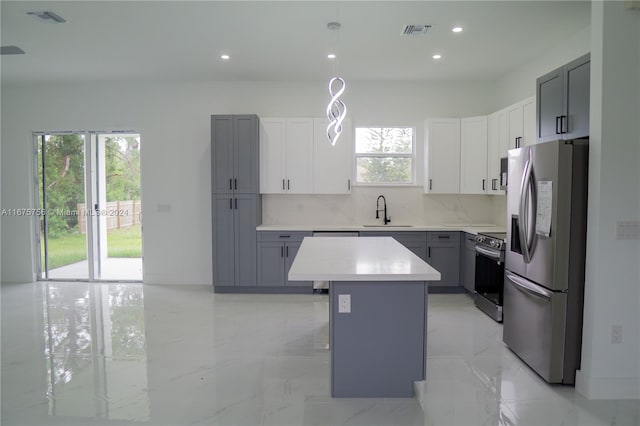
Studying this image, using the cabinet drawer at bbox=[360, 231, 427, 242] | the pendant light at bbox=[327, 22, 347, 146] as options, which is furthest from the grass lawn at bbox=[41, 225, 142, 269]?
the pendant light at bbox=[327, 22, 347, 146]

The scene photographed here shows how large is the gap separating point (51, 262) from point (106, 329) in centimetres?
304

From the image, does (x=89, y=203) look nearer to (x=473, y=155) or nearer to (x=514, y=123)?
(x=473, y=155)

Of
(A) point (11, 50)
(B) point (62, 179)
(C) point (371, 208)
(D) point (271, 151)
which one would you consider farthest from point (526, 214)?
(B) point (62, 179)

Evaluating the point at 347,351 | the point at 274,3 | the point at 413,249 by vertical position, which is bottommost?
the point at 347,351

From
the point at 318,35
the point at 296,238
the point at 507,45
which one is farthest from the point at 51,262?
the point at 507,45

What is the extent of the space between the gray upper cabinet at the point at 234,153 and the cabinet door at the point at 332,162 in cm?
85

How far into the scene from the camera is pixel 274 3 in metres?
3.37

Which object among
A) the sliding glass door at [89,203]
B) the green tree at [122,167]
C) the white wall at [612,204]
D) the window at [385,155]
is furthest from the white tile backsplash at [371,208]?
the white wall at [612,204]

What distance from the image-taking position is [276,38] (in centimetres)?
415

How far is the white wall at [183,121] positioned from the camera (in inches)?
228

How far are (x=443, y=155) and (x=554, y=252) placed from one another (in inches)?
117

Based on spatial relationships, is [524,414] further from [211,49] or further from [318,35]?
[211,49]

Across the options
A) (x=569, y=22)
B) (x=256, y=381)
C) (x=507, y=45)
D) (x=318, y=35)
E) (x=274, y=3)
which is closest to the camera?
(x=256, y=381)

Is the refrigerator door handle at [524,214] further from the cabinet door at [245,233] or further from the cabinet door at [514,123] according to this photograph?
the cabinet door at [245,233]
